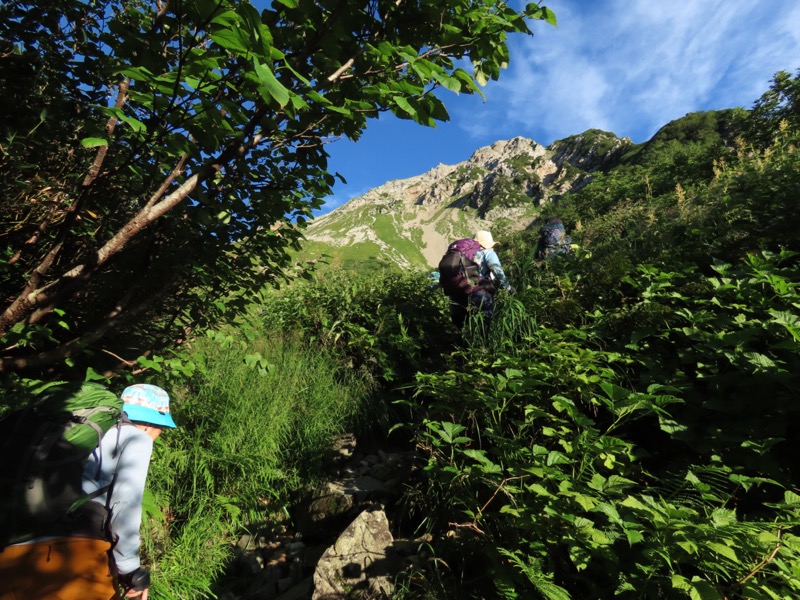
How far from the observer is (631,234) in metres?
5.40

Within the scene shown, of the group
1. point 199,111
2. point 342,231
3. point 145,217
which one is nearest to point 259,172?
point 145,217

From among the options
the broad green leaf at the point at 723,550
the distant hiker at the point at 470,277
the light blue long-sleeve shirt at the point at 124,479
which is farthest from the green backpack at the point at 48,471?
the distant hiker at the point at 470,277

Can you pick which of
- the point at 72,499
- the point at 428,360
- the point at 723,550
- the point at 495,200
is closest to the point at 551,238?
the point at 428,360

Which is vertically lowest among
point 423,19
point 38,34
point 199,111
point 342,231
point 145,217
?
point 145,217

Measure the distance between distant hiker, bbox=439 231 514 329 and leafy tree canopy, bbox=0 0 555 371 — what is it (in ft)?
8.39

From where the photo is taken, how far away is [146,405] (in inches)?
115

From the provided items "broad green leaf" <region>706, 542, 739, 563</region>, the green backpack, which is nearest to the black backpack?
"broad green leaf" <region>706, 542, 739, 563</region>

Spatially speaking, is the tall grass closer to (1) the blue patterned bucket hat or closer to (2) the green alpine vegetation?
(2) the green alpine vegetation

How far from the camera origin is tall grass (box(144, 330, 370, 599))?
3469 mm

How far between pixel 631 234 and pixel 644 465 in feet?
12.7

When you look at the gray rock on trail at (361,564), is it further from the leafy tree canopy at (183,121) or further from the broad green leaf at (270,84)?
the broad green leaf at (270,84)

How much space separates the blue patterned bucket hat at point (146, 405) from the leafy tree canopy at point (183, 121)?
52 cm

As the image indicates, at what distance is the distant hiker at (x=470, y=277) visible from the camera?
513 cm

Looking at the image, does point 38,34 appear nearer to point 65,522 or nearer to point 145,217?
point 145,217
